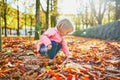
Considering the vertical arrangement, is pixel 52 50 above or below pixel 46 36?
below

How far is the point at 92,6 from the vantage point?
42031mm

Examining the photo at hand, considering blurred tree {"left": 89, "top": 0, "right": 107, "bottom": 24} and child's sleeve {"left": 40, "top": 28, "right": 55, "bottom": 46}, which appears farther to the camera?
blurred tree {"left": 89, "top": 0, "right": 107, "bottom": 24}

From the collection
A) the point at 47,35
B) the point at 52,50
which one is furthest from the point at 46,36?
the point at 52,50

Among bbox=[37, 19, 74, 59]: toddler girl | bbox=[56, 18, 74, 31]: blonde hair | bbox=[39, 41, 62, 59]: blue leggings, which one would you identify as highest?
bbox=[56, 18, 74, 31]: blonde hair

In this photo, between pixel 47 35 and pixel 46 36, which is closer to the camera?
pixel 46 36

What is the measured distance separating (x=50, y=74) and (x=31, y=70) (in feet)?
1.53

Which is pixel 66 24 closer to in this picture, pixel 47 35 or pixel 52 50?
pixel 47 35

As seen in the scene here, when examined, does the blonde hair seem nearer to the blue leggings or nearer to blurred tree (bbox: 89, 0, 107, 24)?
the blue leggings

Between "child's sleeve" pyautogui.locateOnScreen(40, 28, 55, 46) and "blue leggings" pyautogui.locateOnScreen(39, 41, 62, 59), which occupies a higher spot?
"child's sleeve" pyautogui.locateOnScreen(40, 28, 55, 46)

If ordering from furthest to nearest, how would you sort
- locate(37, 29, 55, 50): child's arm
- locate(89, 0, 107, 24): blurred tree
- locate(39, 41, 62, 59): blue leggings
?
locate(89, 0, 107, 24): blurred tree < locate(39, 41, 62, 59): blue leggings < locate(37, 29, 55, 50): child's arm

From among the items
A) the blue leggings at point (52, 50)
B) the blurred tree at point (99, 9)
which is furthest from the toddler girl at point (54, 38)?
the blurred tree at point (99, 9)

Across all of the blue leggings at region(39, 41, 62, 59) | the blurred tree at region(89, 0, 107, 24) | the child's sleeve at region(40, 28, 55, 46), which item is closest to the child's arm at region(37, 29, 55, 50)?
the child's sleeve at region(40, 28, 55, 46)

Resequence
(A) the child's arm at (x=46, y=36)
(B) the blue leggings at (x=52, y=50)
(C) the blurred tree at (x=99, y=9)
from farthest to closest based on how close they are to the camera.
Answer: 1. (C) the blurred tree at (x=99, y=9)
2. (B) the blue leggings at (x=52, y=50)
3. (A) the child's arm at (x=46, y=36)

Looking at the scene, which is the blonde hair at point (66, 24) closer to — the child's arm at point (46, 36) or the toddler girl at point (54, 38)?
the toddler girl at point (54, 38)
